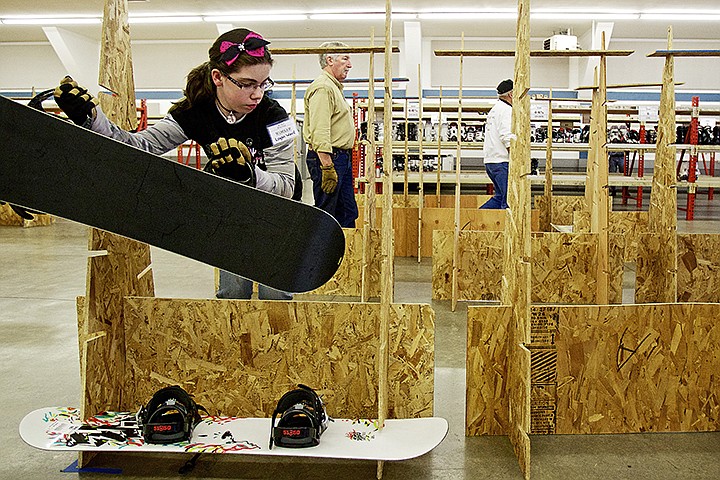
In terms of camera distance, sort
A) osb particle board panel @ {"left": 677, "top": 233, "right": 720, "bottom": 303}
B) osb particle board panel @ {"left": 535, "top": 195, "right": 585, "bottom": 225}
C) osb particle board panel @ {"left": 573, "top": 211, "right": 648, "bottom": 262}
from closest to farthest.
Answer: osb particle board panel @ {"left": 677, "top": 233, "right": 720, "bottom": 303} < osb particle board panel @ {"left": 573, "top": 211, "right": 648, "bottom": 262} < osb particle board panel @ {"left": 535, "top": 195, "right": 585, "bottom": 225}

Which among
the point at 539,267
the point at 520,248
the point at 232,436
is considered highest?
the point at 520,248

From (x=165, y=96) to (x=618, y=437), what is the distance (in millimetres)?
13773

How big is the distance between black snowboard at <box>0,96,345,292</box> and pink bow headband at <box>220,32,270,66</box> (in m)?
0.93

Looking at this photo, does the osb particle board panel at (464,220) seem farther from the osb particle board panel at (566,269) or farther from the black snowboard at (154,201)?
the black snowboard at (154,201)

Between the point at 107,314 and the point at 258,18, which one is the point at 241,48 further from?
the point at 258,18

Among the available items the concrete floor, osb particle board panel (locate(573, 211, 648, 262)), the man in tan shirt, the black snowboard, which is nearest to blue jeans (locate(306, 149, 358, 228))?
the man in tan shirt

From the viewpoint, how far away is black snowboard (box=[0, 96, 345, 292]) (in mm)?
979

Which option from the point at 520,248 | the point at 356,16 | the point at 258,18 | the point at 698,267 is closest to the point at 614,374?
the point at 520,248

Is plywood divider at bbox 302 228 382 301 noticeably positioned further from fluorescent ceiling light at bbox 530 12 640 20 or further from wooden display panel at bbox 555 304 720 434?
fluorescent ceiling light at bbox 530 12 640 20

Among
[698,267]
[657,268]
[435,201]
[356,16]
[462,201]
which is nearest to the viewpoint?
[657,268]

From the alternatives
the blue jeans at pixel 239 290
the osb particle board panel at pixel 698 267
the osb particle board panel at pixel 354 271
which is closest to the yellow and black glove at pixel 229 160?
the blue jeans at pixel 239 290

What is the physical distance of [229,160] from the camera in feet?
5.47

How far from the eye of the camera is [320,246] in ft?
3.75

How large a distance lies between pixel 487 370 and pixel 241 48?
1.28 m
